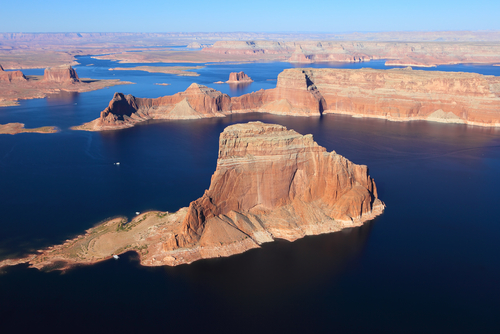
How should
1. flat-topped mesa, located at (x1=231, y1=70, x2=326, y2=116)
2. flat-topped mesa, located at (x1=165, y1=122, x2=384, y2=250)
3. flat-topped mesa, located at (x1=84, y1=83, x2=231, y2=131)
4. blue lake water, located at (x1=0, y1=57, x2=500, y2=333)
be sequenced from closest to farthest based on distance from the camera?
blue lake water, located at (x1=0, y1=57, x2=500, y2=333)
flat-topped mesa, located at (x1=165, y1=122, x2=384, y2=250)
flat-topped mesa, located at (x1=84, y1=83, x2=231, y2=131)
flat-topped mesa, located at (x1=231, y1=70, x2=326, y2=116)

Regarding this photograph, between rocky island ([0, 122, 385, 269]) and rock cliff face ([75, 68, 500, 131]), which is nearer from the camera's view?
rocky island ([0, 122, 385, 269])

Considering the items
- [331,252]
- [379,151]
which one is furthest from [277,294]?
[379,151]

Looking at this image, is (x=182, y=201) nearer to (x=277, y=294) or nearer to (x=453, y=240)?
(x=277, y=294)

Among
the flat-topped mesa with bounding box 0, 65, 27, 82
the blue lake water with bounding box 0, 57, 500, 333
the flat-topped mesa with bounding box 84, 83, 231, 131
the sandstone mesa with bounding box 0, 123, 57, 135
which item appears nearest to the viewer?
the blue lake water with bounding box 0, 57, 500, 333

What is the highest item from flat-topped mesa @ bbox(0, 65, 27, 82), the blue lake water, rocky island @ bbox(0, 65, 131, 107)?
flat-topped mesa @ bbox(0, 65, 27, 82)

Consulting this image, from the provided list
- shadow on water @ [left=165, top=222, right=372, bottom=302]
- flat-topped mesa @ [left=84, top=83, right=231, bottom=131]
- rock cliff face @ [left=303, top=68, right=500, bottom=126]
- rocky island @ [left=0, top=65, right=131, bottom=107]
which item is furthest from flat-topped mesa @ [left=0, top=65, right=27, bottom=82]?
shadow on water @ [left=165, top=222, right=372, bottom=302]

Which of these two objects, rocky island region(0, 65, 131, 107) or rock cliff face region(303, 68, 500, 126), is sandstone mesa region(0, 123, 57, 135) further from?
rock cliff face region(303, 68, 500, 126)

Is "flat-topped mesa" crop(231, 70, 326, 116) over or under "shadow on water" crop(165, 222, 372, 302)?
over
